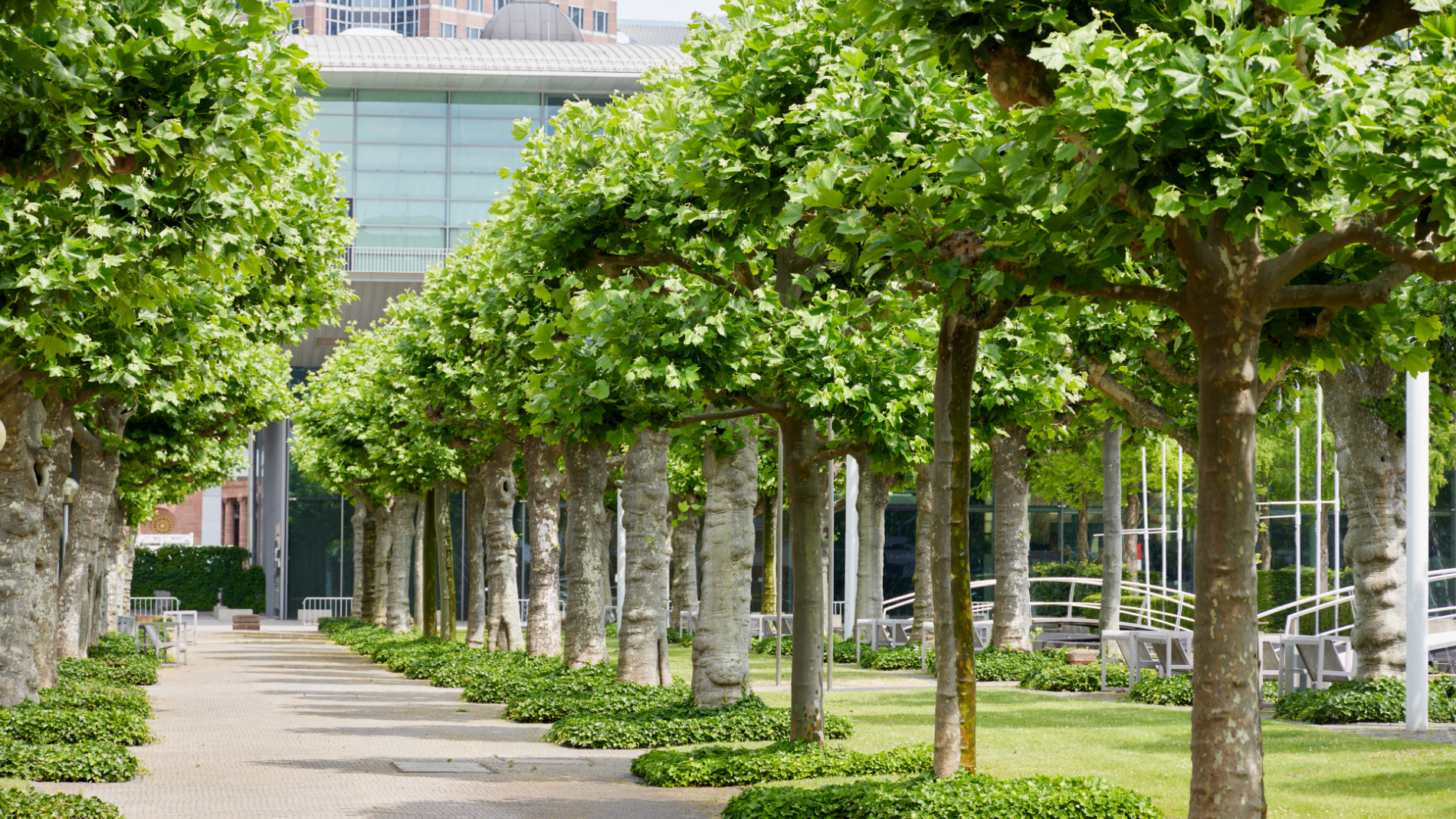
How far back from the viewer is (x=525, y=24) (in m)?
93.1

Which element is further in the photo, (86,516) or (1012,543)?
(1012,543)

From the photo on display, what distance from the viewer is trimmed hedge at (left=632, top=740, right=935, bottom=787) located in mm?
12125

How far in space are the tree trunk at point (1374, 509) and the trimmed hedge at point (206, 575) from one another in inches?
2077

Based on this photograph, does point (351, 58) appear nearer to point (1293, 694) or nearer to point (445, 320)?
point (445, 320)

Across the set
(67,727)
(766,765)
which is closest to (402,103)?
(67,727)

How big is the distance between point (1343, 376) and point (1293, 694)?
355 cm

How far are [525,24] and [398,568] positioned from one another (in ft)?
201

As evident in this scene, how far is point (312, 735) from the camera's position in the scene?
17.6m

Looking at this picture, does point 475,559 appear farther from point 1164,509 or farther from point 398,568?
point 1164,509

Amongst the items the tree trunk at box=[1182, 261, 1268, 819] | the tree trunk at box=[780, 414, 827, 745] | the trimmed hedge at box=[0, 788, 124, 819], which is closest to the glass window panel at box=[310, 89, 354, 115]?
the tree trunk at box=[780, 414, 827, 745]

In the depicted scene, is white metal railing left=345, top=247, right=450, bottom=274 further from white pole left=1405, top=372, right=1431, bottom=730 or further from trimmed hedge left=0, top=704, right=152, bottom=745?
white pole left=1405, top=372, right=1431, bottom=730

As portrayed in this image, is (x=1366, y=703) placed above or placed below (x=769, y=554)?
below

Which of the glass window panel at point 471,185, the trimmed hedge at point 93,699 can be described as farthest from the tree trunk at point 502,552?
the glass window panel at point 471,185

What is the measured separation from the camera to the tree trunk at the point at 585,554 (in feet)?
70.2
